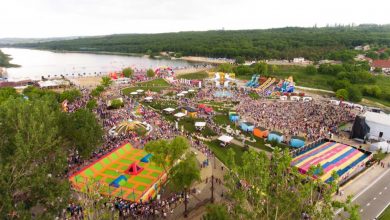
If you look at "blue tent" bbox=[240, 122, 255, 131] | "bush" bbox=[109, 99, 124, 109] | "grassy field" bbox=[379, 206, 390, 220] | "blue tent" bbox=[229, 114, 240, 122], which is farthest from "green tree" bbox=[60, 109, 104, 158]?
"grassy field" bbox=[379, 206, 390, 220]

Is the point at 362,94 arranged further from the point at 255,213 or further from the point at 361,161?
the point at 255,213

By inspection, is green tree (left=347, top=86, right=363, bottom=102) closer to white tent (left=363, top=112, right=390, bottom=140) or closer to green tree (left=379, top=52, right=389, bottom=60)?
white tent (left=363, top=112, right=390, bottom=140)

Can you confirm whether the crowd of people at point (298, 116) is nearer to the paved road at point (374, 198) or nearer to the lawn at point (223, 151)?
the lawn at point (223, 151)

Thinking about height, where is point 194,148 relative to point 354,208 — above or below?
below

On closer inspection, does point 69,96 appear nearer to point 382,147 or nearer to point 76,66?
point 382,147

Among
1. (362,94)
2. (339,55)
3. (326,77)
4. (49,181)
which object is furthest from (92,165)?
(339,55)

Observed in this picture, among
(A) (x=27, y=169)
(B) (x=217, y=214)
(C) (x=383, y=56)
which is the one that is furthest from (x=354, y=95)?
(C) (x=383, y=56)
